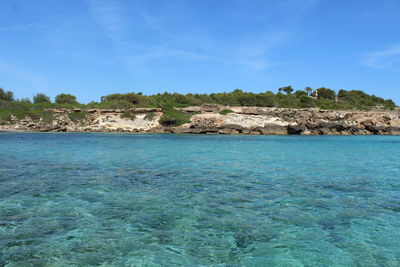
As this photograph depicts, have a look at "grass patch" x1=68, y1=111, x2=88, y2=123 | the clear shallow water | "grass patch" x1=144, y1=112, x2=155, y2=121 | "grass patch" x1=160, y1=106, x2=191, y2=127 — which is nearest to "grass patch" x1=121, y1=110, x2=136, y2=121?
"grass patch" x1=144, y1=112, x2=155, y2=121

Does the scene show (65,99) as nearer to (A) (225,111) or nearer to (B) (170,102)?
(B) (170,102)

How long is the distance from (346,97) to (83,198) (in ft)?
377

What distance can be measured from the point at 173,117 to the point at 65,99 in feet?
141

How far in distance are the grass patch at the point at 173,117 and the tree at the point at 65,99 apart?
36.0 metres

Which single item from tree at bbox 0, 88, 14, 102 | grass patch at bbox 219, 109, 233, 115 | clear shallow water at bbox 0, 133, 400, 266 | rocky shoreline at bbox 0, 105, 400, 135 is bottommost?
clear shallow water at bbox 0, 133, 400, 266

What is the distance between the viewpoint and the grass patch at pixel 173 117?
198ft

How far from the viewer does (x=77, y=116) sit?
211 feet

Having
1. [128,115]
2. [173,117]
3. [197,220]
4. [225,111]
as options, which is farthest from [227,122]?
[197,220]

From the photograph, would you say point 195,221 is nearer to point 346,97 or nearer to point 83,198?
point 83,198

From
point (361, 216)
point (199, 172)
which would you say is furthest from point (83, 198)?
point (361, 216)

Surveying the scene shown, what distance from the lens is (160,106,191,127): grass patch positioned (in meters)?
60.3

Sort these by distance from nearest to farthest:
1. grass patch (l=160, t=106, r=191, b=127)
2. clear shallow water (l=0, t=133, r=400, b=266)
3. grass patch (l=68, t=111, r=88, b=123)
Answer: clear shallow water (l=0, t=133, r=400, b=266) → grass patch (l=160, t=106, r=191, b=127) → grass patch (l=68, t=111, r=88, b=123)

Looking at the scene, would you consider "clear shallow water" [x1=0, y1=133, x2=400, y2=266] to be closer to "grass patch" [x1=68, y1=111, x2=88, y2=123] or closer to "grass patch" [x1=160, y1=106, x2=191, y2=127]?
"grass patch" [x1=160, y1=106, x2=191, y2=127]

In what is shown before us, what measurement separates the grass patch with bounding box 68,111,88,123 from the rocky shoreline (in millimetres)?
201
